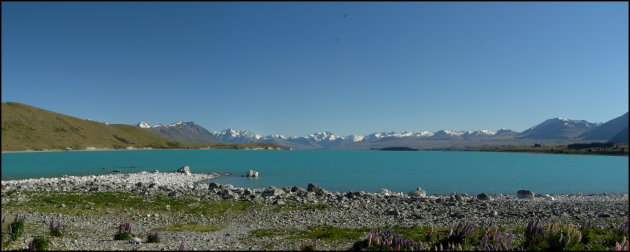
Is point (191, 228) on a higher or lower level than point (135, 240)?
lower

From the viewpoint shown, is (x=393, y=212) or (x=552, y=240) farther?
(x=393, y=212)

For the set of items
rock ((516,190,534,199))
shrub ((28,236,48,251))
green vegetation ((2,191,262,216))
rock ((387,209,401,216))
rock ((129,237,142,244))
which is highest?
shrub ((28,236,48,251))

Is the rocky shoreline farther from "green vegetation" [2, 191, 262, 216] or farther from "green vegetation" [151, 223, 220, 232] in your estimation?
"green vegetation" [2, 191, 262, 216]

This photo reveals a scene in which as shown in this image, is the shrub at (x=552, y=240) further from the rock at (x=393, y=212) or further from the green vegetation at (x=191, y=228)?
the green vegetation at (x=191, y=228)

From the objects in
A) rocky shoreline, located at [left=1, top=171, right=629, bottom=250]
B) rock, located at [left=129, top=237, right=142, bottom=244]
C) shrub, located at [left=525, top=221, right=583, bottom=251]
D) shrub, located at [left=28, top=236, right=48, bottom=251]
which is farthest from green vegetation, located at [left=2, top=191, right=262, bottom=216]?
shrub, located at [left=525, top=221, right=583, bottom=251]

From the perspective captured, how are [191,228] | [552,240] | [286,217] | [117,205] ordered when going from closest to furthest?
[552,240] → [191,228] → [286,217] → [117,205]

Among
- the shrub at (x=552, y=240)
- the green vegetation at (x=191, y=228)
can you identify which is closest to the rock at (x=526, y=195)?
the shrub at (x=552, y=240)

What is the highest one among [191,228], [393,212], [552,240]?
[552,240]

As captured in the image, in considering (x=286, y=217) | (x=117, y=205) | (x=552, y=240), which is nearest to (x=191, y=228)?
(x=286, y=217)

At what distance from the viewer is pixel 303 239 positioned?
68.0 ft

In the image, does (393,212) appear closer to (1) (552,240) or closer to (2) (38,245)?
(1) (552,240)

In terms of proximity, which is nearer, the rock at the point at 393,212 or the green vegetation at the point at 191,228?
the green vegetation at the point at 191,228

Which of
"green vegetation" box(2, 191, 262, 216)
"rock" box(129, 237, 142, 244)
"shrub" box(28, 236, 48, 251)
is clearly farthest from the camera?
"green vegetation" box(2, 191, 262, 216)

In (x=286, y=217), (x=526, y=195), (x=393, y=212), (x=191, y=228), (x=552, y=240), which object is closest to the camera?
(x=552, y=240)
